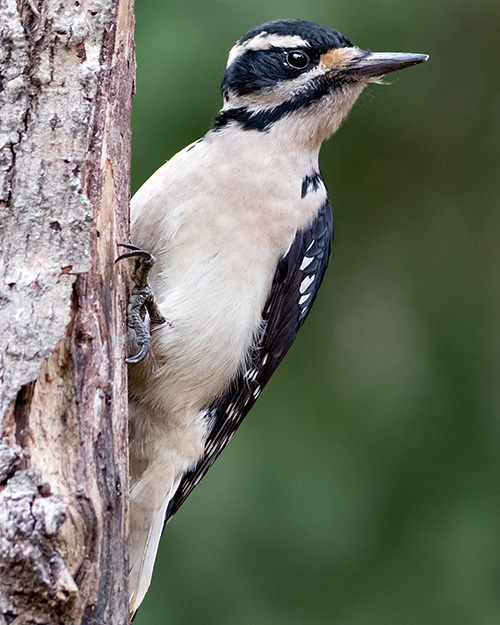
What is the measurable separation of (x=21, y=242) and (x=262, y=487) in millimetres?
2311

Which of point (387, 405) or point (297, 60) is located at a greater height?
point (297, 60)

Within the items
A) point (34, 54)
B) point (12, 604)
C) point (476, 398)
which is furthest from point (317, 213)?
point (12, 604)

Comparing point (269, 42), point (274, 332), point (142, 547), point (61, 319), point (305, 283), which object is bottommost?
point (142, 547)

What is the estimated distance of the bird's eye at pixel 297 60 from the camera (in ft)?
10.5

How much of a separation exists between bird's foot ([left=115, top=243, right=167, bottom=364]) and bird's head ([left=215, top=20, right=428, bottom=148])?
2.73 ft

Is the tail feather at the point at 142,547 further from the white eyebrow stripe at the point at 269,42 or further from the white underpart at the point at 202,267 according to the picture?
the white eyebrow stripe at the point at 269,42

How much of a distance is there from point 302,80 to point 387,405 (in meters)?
1.76

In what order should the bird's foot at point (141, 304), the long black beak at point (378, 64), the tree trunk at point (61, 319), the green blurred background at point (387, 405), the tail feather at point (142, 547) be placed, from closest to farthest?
the tree trunk at point (61, 319)
the bird's foot at point (141, 304)
the tail feather at point (142, 547)
the long black beak at point (378, 64)
the green blurred background at point (387, 405)

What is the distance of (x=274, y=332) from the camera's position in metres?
3.18

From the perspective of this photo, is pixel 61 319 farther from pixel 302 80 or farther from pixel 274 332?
pixel 302 80

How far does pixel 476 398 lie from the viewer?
4.30 m

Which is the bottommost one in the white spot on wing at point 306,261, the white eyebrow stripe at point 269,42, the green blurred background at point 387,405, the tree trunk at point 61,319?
the green blurred background at point 387,405

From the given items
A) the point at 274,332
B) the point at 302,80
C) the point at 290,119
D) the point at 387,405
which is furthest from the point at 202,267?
the point at 387,405

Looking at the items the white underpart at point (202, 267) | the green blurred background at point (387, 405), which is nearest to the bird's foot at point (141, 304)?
the white underpart at point (202, 267)
